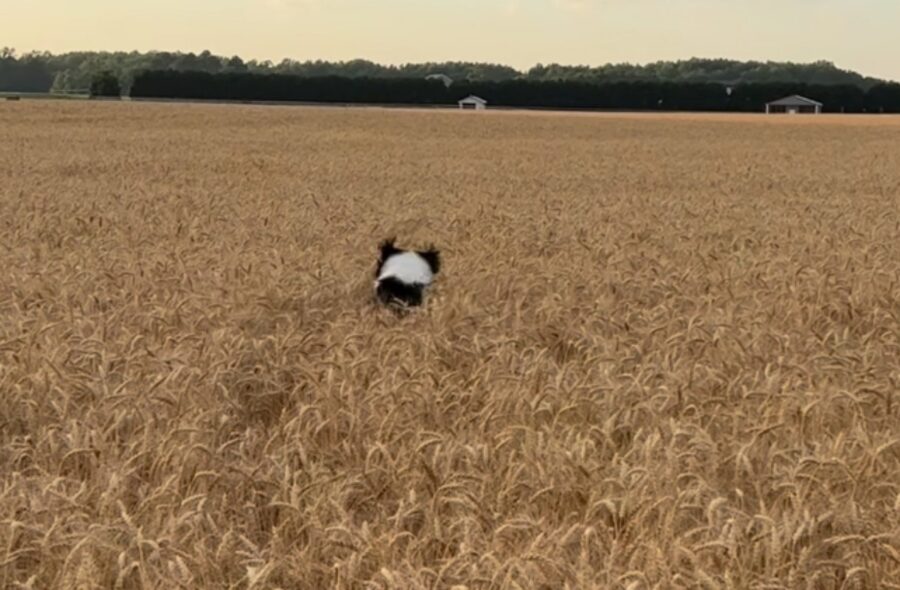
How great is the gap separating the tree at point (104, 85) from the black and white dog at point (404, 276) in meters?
98.3

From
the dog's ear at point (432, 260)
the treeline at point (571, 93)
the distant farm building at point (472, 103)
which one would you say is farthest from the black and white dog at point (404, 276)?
the treeline at point (571, 93)

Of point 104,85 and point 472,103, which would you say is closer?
point 104,85

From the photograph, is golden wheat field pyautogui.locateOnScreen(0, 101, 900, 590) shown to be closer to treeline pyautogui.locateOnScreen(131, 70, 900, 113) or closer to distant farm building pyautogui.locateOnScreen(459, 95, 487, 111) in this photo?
distant farm building pyautogui.locateOnScreen(459, 95, 487, 111)

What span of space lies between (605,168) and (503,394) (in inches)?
819

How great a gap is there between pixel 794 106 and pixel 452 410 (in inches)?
4218

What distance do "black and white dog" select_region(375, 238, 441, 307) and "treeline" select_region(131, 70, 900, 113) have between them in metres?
99.0

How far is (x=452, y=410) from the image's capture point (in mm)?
4133

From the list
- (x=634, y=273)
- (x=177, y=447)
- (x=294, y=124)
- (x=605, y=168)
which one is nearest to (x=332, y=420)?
(x=177, y=447)

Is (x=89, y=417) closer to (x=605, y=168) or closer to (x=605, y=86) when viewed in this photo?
(x=605, y=168)

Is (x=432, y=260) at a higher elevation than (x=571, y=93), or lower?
lower

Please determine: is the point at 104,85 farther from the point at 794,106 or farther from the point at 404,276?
the point at 404,276

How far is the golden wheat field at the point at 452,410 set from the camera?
8.77 feet

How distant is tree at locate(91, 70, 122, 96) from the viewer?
97500mm

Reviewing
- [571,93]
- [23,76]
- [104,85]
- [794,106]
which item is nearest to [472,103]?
[571,93]
